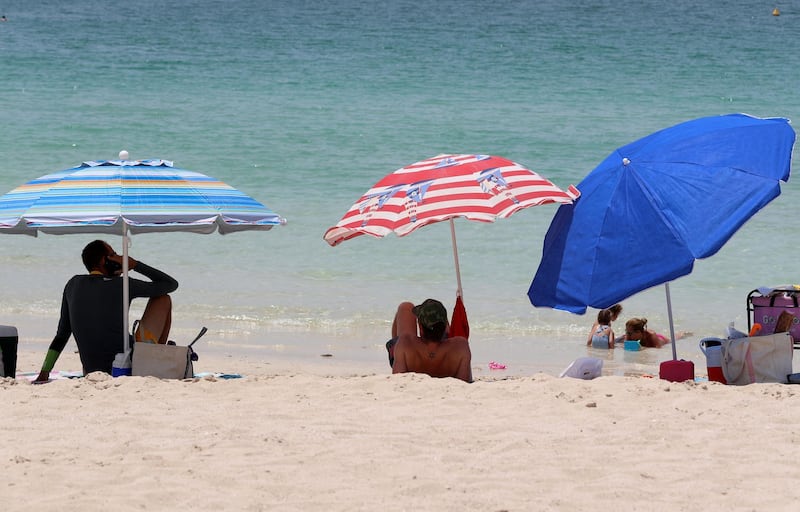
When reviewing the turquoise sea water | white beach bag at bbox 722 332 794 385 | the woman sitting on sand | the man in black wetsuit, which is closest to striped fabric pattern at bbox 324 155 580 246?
the turquoise sea water

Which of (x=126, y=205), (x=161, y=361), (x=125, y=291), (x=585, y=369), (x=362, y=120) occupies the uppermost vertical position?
(x=362, y=120)

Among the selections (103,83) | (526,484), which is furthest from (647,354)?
(103,83)

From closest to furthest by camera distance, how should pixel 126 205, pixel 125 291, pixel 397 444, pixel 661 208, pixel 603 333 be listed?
pixel 397 444 → pixel 661 208 → pixel 126 205 → pixel 125 291 → pixel 603 333

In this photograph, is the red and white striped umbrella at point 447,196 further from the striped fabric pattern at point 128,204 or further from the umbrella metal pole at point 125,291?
the umbrella metal pole at point 125,291

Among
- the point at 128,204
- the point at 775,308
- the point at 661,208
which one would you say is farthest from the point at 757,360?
the point at 128,204

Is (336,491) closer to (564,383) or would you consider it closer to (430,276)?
(564,383)

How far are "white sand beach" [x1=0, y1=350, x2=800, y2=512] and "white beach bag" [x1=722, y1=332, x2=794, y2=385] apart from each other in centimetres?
25

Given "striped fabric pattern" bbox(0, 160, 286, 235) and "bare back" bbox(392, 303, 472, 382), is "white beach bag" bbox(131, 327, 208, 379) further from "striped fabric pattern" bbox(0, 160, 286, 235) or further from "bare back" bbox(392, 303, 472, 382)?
"bare back" bbox(392, 303, 472, 382)

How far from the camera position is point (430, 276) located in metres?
11.5

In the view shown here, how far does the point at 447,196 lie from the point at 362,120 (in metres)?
17.0

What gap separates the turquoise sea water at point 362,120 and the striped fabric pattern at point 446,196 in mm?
752

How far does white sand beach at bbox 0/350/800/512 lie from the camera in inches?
161

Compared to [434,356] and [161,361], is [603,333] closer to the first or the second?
[434,356]

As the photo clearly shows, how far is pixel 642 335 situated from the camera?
8.77m
